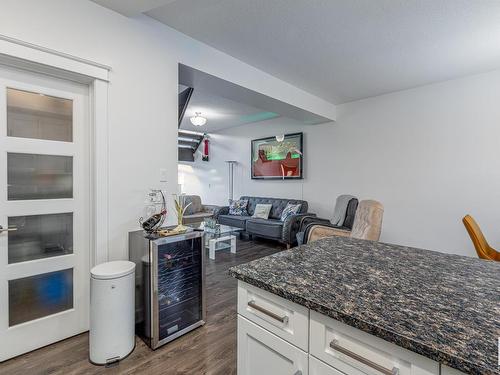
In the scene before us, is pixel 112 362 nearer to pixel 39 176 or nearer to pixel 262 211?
pixel 39 176

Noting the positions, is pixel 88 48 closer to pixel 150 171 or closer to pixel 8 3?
pixel 8 3

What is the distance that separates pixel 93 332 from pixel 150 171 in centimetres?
129

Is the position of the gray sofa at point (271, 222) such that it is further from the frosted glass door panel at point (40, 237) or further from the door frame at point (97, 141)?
the frosted glass door panel at point (40, 237)

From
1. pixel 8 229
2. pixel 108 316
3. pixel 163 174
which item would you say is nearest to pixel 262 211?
pixel 163 174

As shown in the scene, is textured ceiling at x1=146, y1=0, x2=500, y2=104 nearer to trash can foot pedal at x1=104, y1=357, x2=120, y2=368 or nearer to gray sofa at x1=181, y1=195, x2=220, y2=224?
trash can foot pedal at x1=104, y1=357, x2=120, y2=368

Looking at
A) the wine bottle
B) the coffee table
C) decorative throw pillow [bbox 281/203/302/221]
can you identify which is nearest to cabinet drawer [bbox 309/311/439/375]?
the wine bottle

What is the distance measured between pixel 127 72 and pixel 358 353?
246 centimetres

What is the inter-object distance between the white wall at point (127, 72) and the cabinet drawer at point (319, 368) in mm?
1804

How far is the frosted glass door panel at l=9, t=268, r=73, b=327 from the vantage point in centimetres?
180

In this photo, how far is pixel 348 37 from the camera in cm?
256

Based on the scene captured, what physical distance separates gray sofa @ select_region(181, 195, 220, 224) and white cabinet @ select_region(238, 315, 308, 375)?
4567mm

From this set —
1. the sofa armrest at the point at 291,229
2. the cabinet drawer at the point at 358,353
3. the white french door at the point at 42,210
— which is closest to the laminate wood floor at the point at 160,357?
the white french door at the point at 42,210

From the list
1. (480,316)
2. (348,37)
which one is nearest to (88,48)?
(348,37)

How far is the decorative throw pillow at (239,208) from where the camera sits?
6012 mm
